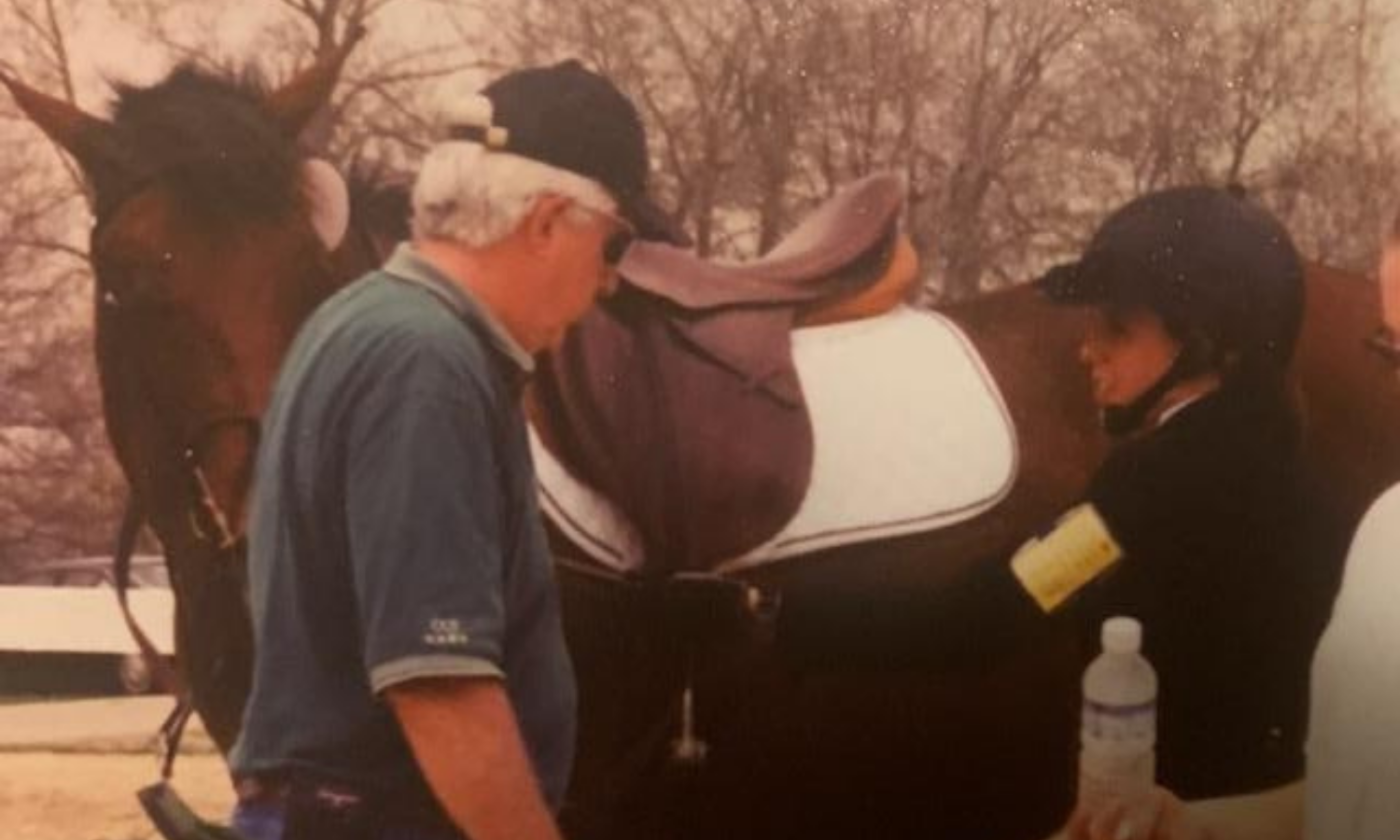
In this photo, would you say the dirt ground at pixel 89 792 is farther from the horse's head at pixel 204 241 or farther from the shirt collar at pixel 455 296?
the shirt collar at pixel 455 296

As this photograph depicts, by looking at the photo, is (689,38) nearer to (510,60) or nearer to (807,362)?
(510,60)

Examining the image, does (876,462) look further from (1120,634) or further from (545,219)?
(545,219)

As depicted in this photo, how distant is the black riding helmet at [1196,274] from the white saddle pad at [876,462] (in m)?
0.16

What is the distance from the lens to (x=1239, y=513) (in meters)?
2.30

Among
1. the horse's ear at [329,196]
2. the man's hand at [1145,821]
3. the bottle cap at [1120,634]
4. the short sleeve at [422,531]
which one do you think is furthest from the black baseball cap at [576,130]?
the man's hand at [1145,821]

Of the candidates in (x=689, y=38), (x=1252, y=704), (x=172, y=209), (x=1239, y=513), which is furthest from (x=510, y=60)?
(x=1252, y=704)

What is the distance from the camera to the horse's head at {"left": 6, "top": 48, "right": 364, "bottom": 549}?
224 cm

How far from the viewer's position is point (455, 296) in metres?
2.21

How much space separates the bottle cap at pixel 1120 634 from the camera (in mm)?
2277

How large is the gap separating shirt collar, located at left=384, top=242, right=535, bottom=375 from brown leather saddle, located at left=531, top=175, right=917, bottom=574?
36 mm

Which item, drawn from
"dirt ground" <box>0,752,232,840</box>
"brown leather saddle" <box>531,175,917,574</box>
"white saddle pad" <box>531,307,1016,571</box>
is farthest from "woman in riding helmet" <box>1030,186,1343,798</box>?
"dirt ground" <box>0,752,232,840</box>

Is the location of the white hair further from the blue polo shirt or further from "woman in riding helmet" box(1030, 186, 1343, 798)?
"woman in riding helmet" box(1030, 186, 1343, 798)

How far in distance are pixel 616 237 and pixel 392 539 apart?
0.40 m

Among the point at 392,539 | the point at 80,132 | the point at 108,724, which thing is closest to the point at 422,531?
the point at 392,539
